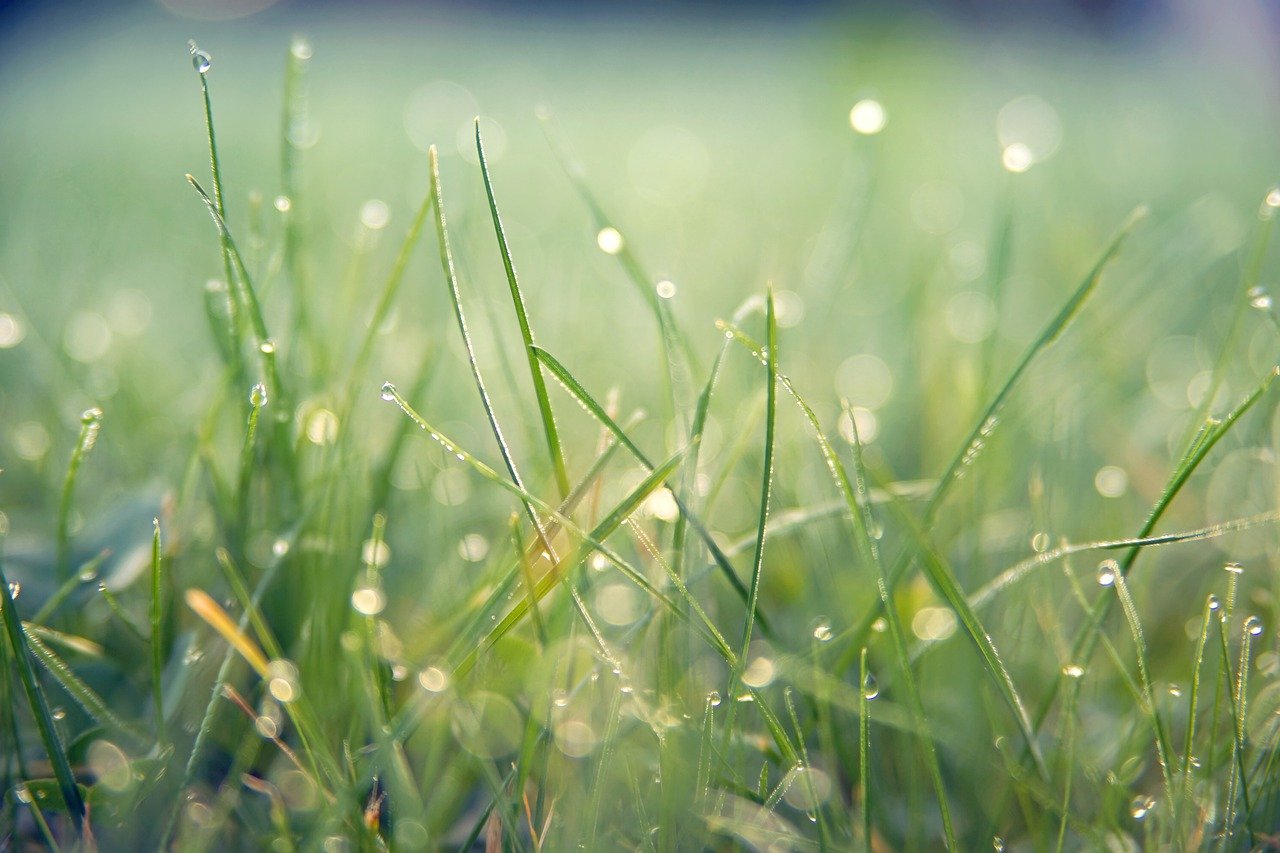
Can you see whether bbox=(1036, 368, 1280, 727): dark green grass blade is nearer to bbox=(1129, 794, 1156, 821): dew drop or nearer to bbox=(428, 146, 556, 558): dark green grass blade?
bbox=(1129, 794, 1156, 821): dew drop

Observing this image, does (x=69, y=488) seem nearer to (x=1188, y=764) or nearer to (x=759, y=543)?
(x=759, y=543)

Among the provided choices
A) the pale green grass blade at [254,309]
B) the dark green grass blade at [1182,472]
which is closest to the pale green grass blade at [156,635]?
the pale green grass blade at [254,309]

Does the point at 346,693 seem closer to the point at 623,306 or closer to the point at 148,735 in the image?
the point at 148,735

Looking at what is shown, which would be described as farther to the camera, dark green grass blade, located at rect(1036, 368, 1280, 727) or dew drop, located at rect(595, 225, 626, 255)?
dew drop, located at rect(595, 225, 626, 255)

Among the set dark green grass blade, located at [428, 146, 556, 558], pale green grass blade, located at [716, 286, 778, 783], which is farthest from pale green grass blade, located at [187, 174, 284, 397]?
pale green grass blade, located at [716, 286, 778, 783]

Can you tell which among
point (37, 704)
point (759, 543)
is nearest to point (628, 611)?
point (759, 543)

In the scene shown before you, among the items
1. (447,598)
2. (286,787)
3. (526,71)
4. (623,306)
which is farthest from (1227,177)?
(526,71)

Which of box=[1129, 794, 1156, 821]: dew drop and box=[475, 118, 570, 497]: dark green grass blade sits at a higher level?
box=[475, 118, 570, 497]: dark green grass blade

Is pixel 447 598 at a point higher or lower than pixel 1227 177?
lower

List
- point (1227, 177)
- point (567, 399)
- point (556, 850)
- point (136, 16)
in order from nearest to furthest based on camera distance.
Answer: point (556, 850)
point (567, 399)
point (1227, 177)
point (136, 16)
